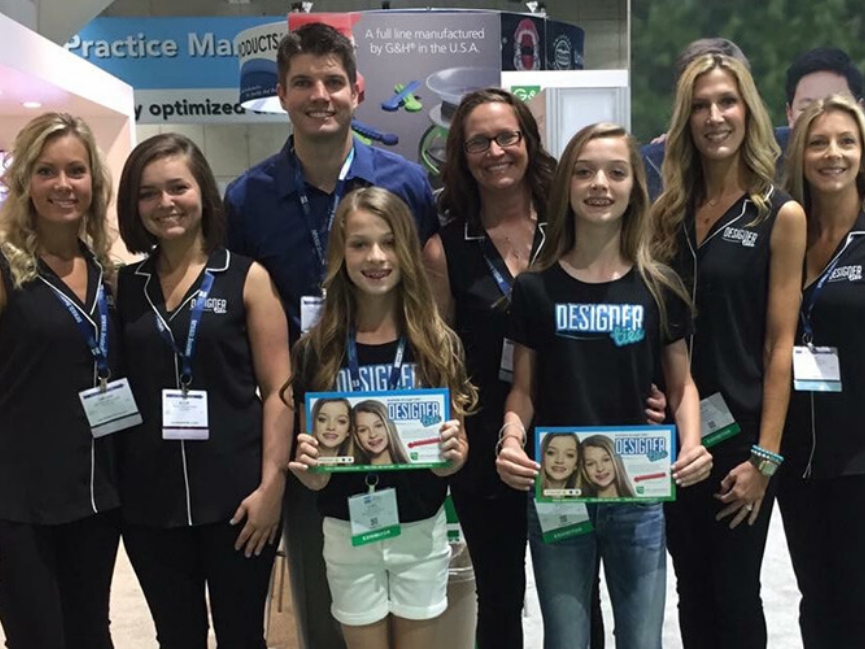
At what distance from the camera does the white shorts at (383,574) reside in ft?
6.54

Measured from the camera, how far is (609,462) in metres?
1.83

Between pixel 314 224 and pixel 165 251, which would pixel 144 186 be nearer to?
pixel 165 251

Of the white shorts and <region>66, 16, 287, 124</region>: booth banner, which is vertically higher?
<region>66, 16, 287, 124</region>: booth banner

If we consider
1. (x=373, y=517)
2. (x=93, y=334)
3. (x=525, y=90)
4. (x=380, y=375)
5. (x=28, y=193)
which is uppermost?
(x=525, y=90)

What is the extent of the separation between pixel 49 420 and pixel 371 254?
831 mm

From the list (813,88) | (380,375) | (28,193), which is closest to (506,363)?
(380,375)

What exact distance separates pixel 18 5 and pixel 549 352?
5.56m

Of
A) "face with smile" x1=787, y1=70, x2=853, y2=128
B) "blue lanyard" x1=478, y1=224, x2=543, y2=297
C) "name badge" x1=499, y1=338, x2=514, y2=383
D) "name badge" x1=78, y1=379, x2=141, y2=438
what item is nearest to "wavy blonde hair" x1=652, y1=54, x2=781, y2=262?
"blue lanyard" x1=478, y1=224, x2=543, y2=297

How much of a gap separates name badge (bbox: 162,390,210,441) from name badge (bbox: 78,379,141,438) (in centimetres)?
9

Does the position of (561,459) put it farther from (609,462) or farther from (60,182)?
(60,182)

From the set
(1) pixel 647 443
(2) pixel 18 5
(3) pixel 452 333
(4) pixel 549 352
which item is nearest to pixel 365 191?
(3) pixel 452 333

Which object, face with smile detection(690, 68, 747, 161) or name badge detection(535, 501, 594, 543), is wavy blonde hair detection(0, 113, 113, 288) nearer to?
name badge detection(535, 501, 594, 543)

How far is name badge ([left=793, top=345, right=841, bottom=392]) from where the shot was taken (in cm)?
207

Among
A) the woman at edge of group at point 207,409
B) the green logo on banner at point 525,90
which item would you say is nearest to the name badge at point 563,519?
the woman at edge of group at point 207,409
